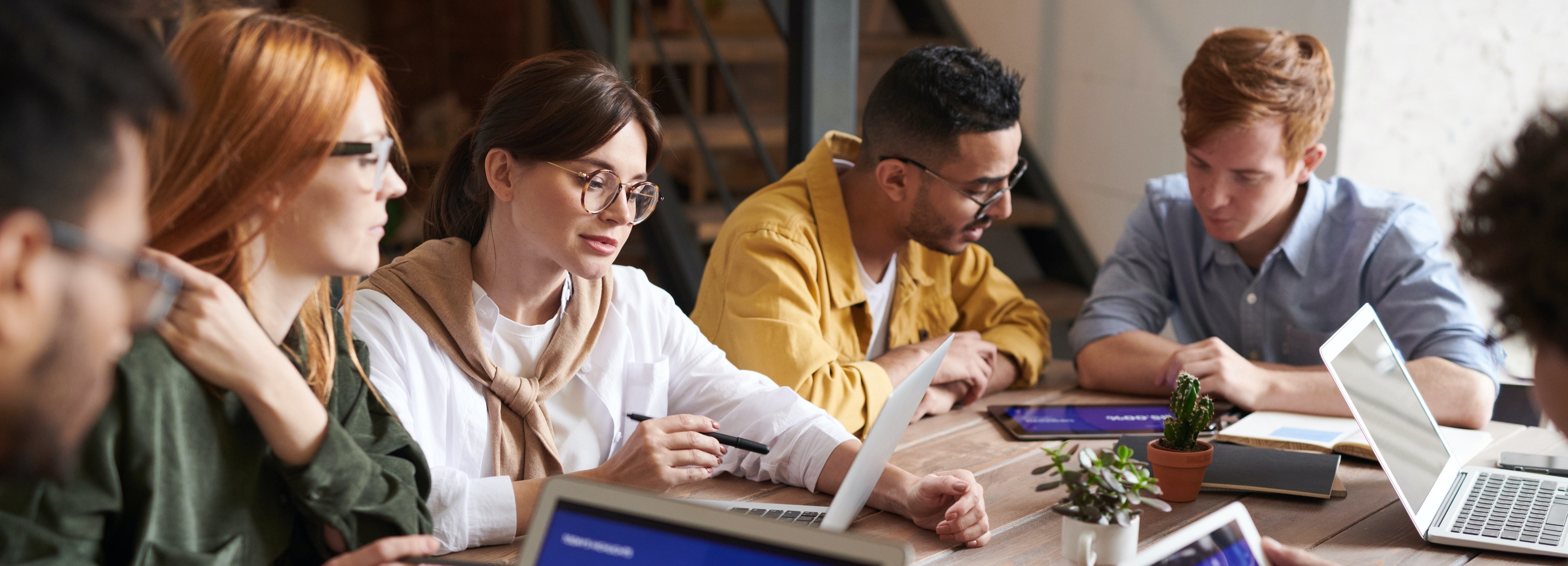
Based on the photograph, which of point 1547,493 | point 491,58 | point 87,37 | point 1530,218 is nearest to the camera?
point 87,37

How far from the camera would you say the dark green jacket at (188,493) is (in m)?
0.92

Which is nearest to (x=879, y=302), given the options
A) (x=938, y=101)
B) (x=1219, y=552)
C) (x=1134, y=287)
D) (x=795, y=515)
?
(x=938, y=101)

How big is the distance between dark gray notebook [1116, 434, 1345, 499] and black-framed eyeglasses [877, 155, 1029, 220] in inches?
25.1

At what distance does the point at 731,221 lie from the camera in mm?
2105

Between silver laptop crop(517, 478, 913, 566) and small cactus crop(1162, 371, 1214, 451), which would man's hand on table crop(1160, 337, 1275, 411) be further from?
silver laptop crop(517, 478, 913, 566)

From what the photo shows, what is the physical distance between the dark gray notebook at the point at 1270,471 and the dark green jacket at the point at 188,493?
96 centimetres

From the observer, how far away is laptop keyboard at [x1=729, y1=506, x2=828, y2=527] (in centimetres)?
139

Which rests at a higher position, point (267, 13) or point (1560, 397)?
point (267, 13)

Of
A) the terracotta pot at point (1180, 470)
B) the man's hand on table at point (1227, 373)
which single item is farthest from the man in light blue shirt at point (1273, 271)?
the terracotta pot at point (1180, 470)

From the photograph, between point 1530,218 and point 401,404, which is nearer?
point 1530,218

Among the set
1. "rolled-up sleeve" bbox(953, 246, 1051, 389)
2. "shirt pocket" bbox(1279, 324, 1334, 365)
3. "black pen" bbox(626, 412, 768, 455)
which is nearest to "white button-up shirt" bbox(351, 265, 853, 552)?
"black pen" bbox(626, 412, 768, 455)

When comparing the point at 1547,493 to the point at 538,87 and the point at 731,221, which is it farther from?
the point at 538,87

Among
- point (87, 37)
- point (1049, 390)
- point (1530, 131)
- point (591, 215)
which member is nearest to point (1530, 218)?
point (1530, 131)

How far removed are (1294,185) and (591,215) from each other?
1.39 metres
